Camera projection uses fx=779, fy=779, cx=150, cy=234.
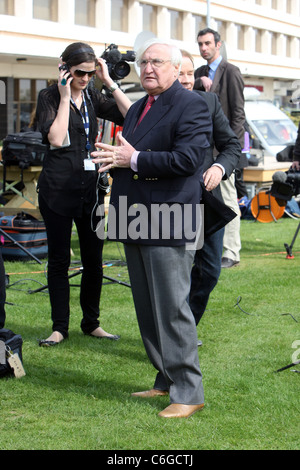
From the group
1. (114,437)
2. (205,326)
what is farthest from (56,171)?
(114,437)

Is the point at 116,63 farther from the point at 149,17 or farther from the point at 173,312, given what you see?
the point at 149,17

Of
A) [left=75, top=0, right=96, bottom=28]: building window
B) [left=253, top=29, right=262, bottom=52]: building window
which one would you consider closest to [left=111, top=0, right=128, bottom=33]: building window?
[left=75, top=0, right=96, bottom=28]: building window

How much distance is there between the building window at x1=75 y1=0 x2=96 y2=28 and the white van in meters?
16.8

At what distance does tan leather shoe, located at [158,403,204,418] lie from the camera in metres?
4.13

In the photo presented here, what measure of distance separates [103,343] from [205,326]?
0.89 m

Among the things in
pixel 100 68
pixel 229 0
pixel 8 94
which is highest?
pixel 229 0

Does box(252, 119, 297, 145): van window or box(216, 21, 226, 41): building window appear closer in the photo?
box(252, 119, 297, 145): van window

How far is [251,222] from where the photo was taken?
1288cm

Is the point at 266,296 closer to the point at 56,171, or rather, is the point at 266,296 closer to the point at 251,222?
the point at 56,171

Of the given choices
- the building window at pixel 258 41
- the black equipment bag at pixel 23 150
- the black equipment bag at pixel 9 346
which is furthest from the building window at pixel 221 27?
the black equipment bag at pixel 9 346

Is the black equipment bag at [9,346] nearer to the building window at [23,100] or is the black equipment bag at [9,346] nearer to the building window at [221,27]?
the building window at [23,100]

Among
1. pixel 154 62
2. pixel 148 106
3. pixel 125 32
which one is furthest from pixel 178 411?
pixel 125 32

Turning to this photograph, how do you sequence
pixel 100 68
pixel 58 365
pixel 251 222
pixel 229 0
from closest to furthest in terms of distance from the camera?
pixel 58 365, pixel 100 68, pixel 251 222, pixel 229 0

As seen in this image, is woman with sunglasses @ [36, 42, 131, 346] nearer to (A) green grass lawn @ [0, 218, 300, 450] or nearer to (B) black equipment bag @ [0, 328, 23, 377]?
(A) green grass lawn @ [0, 218, 300, 450]
